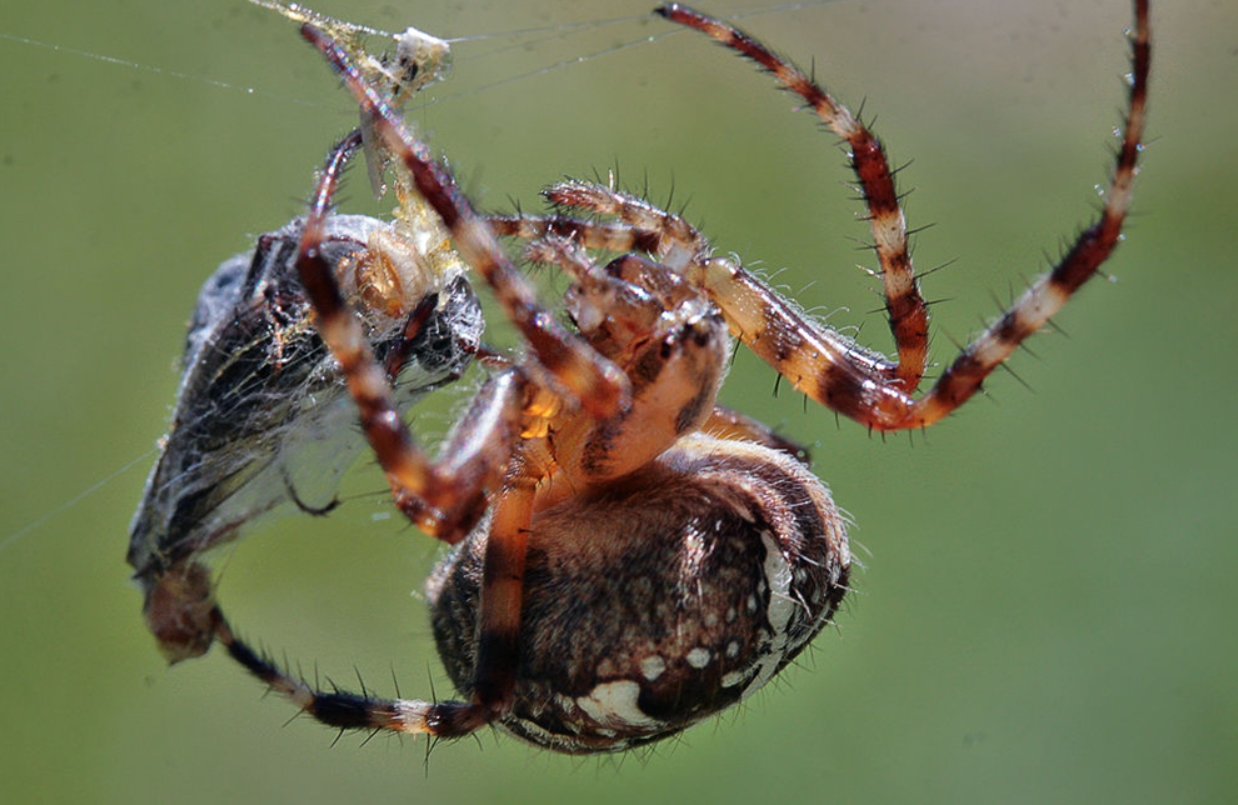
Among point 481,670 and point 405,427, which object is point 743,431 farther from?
point 405,427

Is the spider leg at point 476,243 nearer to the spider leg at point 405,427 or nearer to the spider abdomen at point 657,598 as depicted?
the spider leg at point 405,427

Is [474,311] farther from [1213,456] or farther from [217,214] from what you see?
[1213,456]

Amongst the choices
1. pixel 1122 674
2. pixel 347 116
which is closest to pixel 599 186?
pixel 347 116

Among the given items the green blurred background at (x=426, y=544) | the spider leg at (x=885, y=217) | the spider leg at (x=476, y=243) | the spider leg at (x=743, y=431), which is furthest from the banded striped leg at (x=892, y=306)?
the green blurred background at (x=426, y=544)

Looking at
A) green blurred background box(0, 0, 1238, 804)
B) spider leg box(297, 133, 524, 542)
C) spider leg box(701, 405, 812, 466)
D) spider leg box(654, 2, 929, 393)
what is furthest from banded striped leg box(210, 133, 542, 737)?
green blurred background box(0, 0, 1238, 804)

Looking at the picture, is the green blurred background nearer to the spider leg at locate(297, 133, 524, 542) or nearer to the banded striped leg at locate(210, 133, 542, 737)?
the banded striped leg at locate(210, 133, 542, 737)

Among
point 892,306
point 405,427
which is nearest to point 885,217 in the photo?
point 892,306
